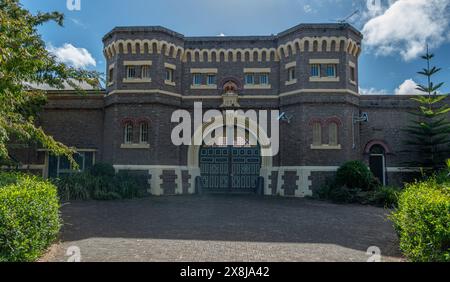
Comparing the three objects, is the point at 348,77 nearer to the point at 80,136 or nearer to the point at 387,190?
the point at 387,190

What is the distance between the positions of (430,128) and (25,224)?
60.7ft

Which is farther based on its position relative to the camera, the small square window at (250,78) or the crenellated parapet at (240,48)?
the small square window at (250,78)

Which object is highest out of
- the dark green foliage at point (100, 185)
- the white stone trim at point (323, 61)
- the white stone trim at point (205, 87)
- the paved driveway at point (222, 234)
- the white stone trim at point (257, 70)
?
the white stone trim at point (323, 61)

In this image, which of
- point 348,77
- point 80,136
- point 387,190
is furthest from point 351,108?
point 80,136

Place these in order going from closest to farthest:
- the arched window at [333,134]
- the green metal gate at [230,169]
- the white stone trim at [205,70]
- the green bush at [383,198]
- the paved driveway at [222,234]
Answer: the paved driveway at [222,234] → the green bush at [383,198] → the arched window at [333,134] → the white stone trim at [205,70] → the green metal gate at [230,169]

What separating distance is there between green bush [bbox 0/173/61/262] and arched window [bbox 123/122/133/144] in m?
10.9

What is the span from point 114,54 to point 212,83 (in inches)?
234

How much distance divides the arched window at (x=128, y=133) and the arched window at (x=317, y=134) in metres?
10.1

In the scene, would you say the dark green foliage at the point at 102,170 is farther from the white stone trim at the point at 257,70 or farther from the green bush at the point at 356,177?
the green bush at the point at 356,177

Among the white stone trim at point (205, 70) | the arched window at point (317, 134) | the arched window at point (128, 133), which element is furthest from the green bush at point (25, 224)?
the arched window at point (317, 134)

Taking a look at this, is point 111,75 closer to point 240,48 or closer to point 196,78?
point 196,78

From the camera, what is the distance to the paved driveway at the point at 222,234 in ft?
18.0

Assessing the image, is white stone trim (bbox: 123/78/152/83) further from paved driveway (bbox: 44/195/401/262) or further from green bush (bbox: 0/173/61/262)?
green bush (bbox: 0/173/61/262)
